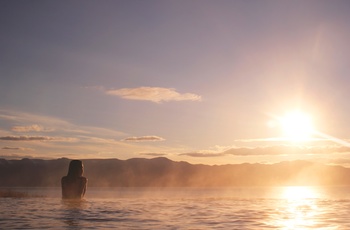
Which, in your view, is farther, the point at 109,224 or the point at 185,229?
the point at 109,224

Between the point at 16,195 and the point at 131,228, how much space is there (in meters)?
42.9

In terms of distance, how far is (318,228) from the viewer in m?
28.4

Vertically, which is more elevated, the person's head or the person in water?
the person's head

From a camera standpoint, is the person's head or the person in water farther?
the person's head

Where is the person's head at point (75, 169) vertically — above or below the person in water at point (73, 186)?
above

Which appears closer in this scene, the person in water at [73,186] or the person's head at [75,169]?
the person in water at [73,186]

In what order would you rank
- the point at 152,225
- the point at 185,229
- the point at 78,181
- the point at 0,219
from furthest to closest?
the point at 78,181, the point at 0,219, the point at 152,225, the point at 185,229

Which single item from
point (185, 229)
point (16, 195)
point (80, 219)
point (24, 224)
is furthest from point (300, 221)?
point (16, 195)

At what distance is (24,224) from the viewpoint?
29.6m

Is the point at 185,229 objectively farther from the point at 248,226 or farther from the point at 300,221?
the point at 300,221

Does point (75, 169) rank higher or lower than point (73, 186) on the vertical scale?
higher

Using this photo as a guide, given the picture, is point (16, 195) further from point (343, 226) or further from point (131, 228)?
point (343, 226)

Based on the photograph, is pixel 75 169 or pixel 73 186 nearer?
pixel 73 186

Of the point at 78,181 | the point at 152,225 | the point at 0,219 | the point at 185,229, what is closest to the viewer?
the point at 185,229
